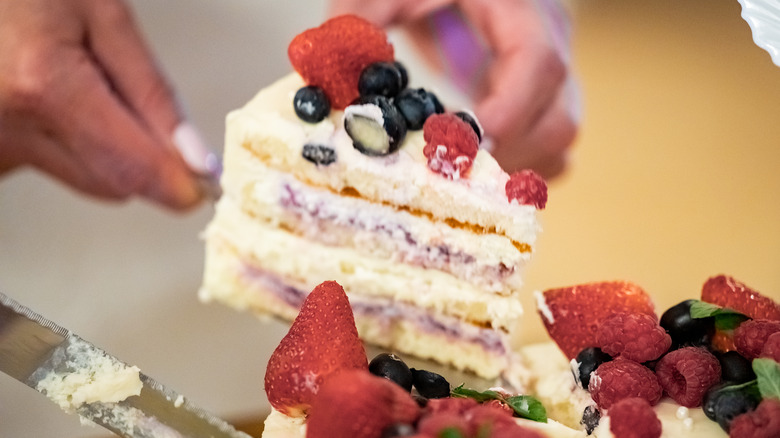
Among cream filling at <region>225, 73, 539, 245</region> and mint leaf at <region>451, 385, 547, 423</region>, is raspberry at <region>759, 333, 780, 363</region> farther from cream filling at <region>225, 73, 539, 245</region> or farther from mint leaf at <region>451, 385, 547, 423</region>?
cream filling at <region>225, 73, 539, 245</region>

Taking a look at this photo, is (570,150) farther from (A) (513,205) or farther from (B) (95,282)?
(B) (95,282)

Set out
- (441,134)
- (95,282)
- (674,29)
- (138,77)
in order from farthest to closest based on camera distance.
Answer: (674,29)
(138,77)
(95,282)
(441,134)

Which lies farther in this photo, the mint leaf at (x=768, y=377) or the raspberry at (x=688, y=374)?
the raspberry at (x=688, y=374)

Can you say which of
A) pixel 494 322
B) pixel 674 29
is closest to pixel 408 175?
pixel 494 322

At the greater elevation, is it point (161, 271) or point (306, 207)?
point (306, 207)

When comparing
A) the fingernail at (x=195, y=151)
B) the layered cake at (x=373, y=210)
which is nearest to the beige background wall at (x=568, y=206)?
the fingernail at (x=195, y=151)

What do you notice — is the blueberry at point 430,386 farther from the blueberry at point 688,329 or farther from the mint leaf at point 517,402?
the blueberry at point 688,329

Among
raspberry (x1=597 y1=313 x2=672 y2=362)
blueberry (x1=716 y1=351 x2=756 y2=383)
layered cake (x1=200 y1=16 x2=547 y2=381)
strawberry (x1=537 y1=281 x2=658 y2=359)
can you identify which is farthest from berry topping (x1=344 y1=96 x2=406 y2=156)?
blueberry (x1=716 y1=351 x2=756 y2=383)
